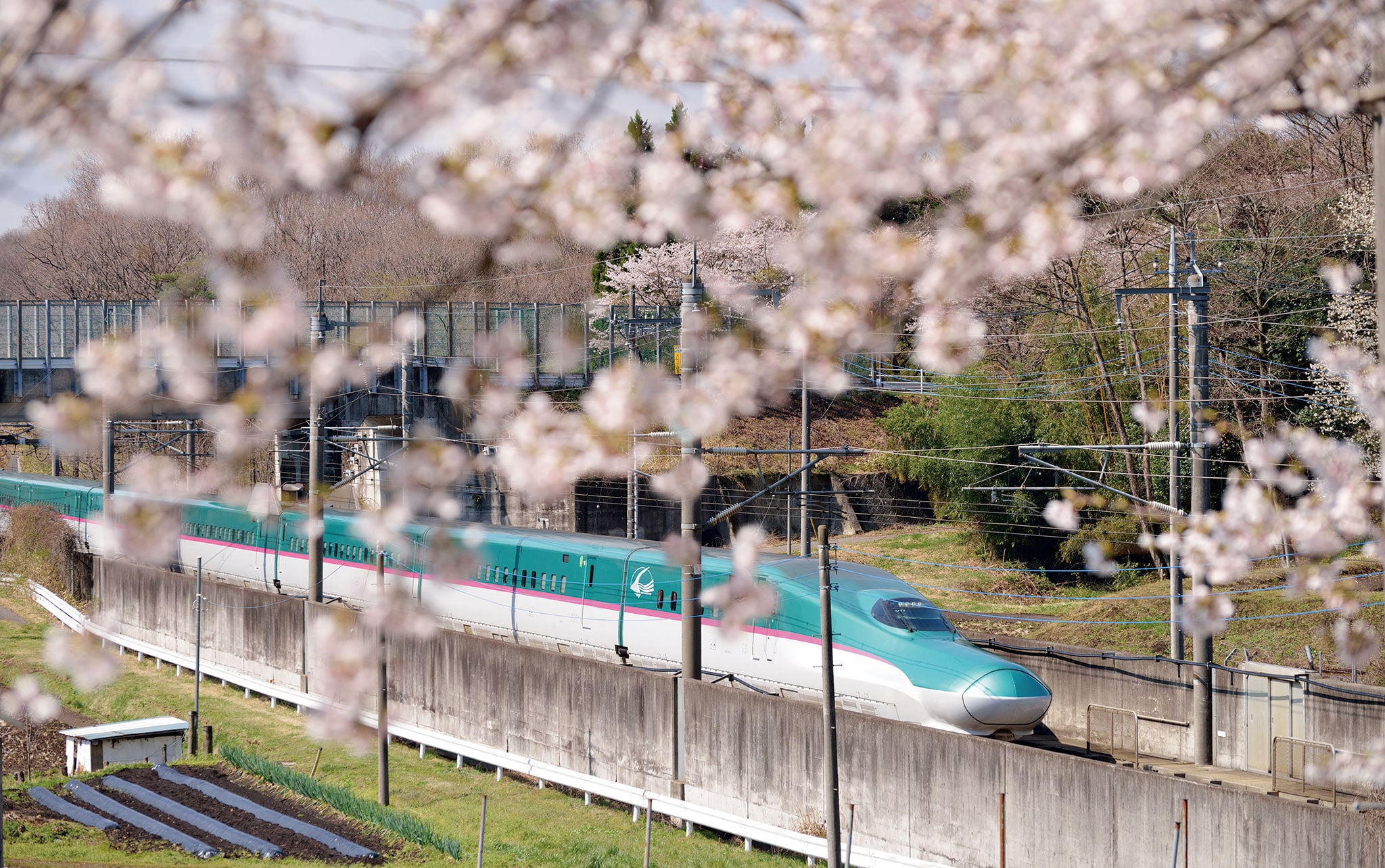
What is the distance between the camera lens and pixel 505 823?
17.7 m

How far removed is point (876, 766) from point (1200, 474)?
6181 millimetres

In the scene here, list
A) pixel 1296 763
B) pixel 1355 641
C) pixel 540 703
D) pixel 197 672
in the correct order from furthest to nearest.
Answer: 1. pixel 197 672
2. pixel 540 703
3. pixel 1296 763
4. pixel 1355 641

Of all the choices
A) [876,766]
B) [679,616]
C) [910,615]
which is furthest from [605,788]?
[910,615]

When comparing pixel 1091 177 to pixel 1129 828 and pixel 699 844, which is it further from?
pixel 699 844

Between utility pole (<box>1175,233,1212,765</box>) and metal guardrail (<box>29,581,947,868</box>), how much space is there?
5.28 m

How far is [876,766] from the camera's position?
15.2m

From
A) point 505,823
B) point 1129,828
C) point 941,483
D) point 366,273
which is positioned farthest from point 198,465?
point 1129,828

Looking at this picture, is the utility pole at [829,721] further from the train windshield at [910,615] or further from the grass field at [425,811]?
the train windshield at [910,615]

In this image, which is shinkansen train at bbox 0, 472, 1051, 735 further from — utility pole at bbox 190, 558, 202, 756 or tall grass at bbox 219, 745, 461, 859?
tall grass at bbox 219, 745, 461, 859

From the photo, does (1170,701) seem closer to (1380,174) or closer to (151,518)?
(1380,174)

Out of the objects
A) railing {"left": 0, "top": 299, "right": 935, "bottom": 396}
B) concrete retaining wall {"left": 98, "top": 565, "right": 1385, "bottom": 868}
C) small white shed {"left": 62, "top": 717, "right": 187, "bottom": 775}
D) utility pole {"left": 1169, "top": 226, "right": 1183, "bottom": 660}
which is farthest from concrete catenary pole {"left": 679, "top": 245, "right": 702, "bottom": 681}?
small white shed {"left": 62, "top": 717, "right": 187, "bottom": 775}

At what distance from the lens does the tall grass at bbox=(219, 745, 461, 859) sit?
16.5 m

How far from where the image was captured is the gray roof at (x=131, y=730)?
20.4 meters

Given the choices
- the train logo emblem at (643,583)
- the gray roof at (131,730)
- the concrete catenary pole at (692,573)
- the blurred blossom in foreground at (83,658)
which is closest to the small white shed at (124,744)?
the gray roof at (131,730)
